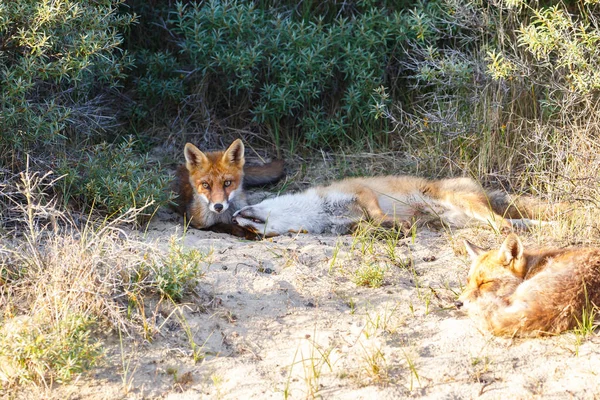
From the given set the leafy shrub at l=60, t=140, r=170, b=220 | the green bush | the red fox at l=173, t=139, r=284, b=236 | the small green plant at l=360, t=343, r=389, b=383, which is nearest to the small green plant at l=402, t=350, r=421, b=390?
the small green plant at l=360, t=343, r=389, b=383

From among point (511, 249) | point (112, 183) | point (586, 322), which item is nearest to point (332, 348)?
point (511, 249)

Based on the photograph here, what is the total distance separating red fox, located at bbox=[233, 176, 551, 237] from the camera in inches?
229

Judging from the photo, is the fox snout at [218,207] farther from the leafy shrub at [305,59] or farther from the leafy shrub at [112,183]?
the leafy shrub at [305,59]

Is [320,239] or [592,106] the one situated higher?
[592,106]

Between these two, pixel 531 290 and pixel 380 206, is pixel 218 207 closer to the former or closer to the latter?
pixel 380 206

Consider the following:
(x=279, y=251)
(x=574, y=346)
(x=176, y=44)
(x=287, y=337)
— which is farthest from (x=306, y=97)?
(x=574, y=346)

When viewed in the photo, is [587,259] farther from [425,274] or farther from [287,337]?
[287,337]

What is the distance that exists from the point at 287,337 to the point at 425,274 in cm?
122

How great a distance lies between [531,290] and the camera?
3584 millimetres

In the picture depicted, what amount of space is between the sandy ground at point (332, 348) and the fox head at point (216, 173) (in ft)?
5.34

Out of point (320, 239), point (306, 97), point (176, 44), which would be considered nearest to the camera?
point (320, 239)

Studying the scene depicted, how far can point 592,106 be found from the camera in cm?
617

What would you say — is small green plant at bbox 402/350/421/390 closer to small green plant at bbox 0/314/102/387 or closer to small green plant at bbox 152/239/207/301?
small green plant at bbox 152/239/207/301

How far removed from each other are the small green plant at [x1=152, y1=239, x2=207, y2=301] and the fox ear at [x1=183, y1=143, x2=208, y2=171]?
7.34 feet
